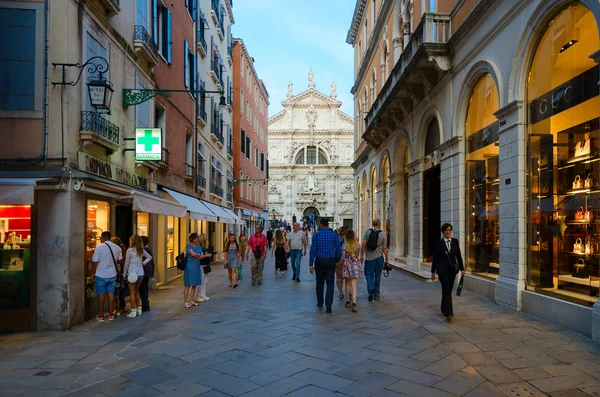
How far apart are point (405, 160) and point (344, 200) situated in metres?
46.4

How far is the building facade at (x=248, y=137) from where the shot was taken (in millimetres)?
31719

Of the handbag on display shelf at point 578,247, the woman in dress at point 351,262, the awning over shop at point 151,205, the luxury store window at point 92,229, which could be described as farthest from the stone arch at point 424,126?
the luxury store window at point 92,229

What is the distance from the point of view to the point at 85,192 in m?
8.14

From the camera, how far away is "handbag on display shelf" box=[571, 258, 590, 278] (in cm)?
708

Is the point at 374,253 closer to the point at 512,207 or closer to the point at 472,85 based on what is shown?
the point at 512,207

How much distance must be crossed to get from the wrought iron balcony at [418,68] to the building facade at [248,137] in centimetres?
1299

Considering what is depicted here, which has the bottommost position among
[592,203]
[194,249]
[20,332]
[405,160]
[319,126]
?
[20,332]

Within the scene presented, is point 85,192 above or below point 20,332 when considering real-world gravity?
above

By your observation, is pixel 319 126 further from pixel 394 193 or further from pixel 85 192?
pixel 85 192

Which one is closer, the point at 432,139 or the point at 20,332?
the point at 20,332

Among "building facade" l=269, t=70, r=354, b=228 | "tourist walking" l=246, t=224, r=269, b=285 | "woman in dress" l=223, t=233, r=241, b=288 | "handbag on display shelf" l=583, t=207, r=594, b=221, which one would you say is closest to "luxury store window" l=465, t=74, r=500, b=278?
"handbag on display shelf" l=583, t=207, r=594, b=221

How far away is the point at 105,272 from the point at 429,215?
10.7m

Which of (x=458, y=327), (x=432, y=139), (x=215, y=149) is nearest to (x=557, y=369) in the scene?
(x=458, y=327)

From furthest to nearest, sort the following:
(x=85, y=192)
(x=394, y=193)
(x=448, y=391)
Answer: (x=394, y=193) < (x=85, y=192) < (x=448, y=391)
